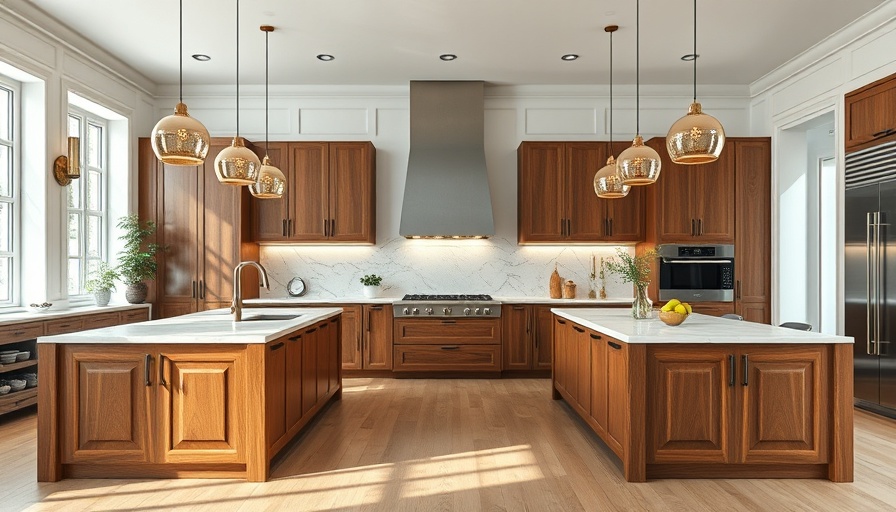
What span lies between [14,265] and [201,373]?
309cm

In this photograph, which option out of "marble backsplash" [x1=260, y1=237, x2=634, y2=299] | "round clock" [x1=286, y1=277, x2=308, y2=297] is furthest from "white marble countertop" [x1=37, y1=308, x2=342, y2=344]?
"marble backsplash" [x1=260, y1=237, x2=634, y2=299]

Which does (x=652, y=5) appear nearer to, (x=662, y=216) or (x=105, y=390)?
(x=662, y=216)

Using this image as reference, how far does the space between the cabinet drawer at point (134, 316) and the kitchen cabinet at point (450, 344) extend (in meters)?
2.66

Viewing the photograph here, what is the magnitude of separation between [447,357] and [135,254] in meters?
3.45

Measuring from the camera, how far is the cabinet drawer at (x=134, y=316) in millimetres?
5939

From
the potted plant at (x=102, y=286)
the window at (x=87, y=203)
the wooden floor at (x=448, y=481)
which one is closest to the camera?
the wooden floor at (x=448, y=481)

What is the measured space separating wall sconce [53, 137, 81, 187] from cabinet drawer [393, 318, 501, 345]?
3.53 metres

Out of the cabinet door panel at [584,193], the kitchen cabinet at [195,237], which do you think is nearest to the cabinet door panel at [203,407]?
the kitchen cabinet at [195,237]

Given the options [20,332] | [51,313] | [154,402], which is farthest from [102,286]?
[154,402]

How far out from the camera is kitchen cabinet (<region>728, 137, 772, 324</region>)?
6.52m

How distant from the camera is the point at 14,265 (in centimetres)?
516

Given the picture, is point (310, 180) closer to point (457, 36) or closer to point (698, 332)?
point (457, 36)

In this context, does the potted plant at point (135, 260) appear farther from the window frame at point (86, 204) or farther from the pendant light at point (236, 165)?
the pendant light at point (236, 165)

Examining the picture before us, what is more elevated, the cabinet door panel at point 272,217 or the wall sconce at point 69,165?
the wall sconce at point 69,165
